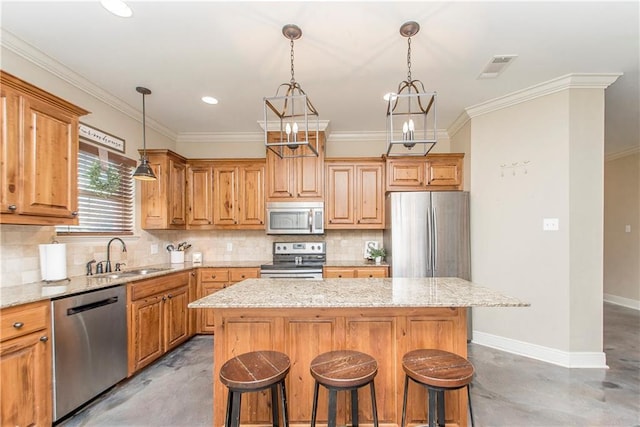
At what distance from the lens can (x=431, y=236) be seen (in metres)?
3.41

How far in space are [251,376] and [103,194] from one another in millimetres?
2623

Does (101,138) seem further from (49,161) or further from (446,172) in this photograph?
(446,172)

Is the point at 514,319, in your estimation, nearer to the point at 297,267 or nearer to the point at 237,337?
the point at 297,267

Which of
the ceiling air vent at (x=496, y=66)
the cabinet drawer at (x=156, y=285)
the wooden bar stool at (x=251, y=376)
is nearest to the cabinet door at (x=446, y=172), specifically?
the ceiling air vent at (x=496, y=66)

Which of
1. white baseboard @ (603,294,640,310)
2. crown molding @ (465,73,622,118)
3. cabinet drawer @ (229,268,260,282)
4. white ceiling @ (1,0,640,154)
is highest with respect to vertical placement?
white ceiling @ (1,0,640,154)

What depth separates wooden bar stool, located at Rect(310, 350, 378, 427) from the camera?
4.62ft

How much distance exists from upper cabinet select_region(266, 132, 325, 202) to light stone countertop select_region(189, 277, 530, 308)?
70.9 inches

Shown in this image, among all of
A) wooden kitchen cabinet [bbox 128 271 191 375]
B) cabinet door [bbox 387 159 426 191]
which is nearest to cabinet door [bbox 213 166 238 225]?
wooden kitchen cabinet [bbox 128 271 191 375]

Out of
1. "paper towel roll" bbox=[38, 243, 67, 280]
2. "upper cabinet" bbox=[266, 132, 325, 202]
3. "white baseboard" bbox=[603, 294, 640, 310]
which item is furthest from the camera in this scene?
"white baseboard" bbox=[603, 294, 640, 310]

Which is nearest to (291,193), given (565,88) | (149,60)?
(149,60)

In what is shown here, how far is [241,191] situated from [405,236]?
231 cm

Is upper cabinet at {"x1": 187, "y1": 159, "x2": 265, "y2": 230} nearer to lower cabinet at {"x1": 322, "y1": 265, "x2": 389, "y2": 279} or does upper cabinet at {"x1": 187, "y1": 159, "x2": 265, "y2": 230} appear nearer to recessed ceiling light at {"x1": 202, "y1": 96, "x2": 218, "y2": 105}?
recessed ceiling light at {"x1": 202, "y1": 96, "x2": 218, "y2": 105}

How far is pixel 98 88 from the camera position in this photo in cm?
290

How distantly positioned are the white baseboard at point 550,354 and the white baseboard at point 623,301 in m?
3.19
